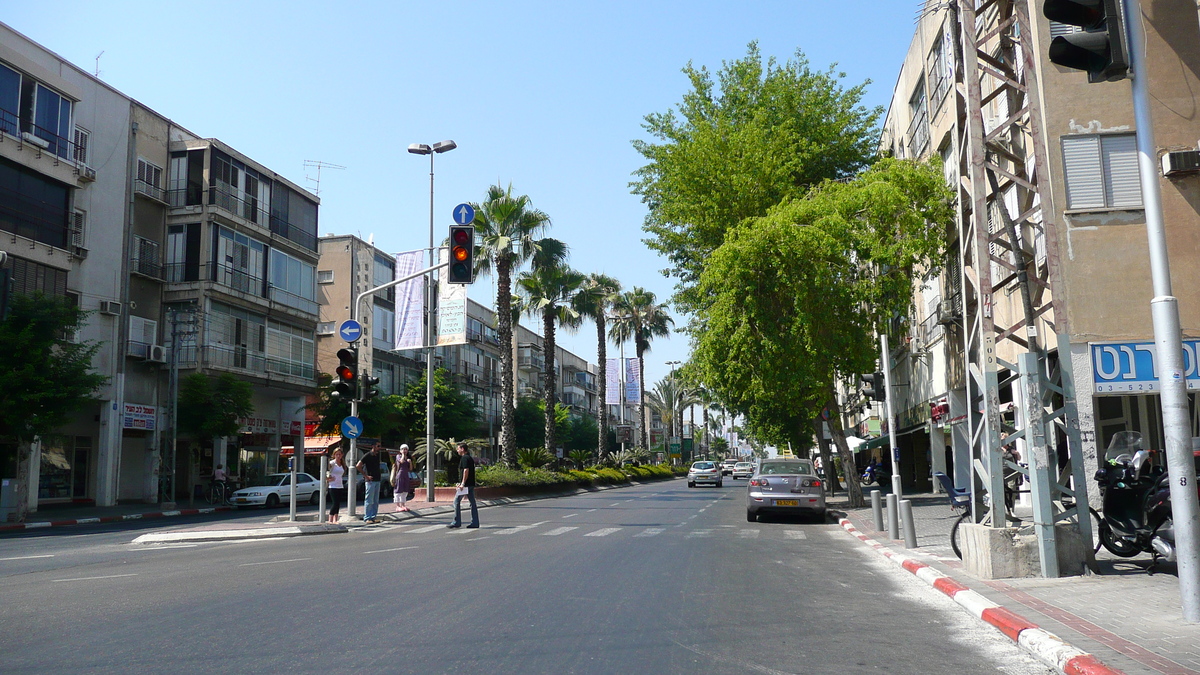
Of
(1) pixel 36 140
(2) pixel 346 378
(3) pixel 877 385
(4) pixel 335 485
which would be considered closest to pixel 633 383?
(1) pixel 36 140

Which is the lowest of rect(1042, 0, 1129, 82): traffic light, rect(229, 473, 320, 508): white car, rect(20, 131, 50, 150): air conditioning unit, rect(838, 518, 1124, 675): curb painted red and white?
rect(838, 518, 1124, 675): curb painted red and white

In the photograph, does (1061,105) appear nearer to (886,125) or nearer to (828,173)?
(828,173)

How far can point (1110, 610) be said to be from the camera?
7.56 m

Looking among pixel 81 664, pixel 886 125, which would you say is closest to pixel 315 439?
pixel 886 125

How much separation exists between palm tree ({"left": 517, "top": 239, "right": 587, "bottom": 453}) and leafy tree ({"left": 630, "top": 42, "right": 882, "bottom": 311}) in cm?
1121

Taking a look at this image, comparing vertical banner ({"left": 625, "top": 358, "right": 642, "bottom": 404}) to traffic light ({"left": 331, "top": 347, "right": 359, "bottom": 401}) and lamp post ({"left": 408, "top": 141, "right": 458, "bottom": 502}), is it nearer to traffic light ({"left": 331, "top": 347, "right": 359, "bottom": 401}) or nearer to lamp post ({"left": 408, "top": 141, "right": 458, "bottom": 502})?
lamp post ({"left": 408, "top": 141, "right": 458, "bottom": 502})

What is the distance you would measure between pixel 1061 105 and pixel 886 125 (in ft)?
56.8

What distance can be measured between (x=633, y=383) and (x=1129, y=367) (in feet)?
163

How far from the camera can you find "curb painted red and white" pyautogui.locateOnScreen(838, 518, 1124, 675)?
5.81 m

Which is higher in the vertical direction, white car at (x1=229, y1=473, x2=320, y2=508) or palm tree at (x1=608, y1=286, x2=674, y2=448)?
palm tree at (x1=608, y1=286, x2=674, y2=448)

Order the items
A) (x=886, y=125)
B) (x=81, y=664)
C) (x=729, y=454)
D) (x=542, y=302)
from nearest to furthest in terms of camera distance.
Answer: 1. (x=81, y=664)
2. (x=886, y=125)
3. (x=542, y=302)
4. (x=729, y=454)

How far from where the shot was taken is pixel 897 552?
13391 mm

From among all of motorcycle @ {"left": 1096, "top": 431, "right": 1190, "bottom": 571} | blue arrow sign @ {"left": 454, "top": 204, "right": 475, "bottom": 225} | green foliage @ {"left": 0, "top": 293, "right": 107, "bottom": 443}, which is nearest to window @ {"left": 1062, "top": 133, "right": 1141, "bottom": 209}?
motorcycle @ {"left": 1096, "top": 431, "right": 1190, "bottom": 571}

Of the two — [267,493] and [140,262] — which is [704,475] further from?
[140,262]
